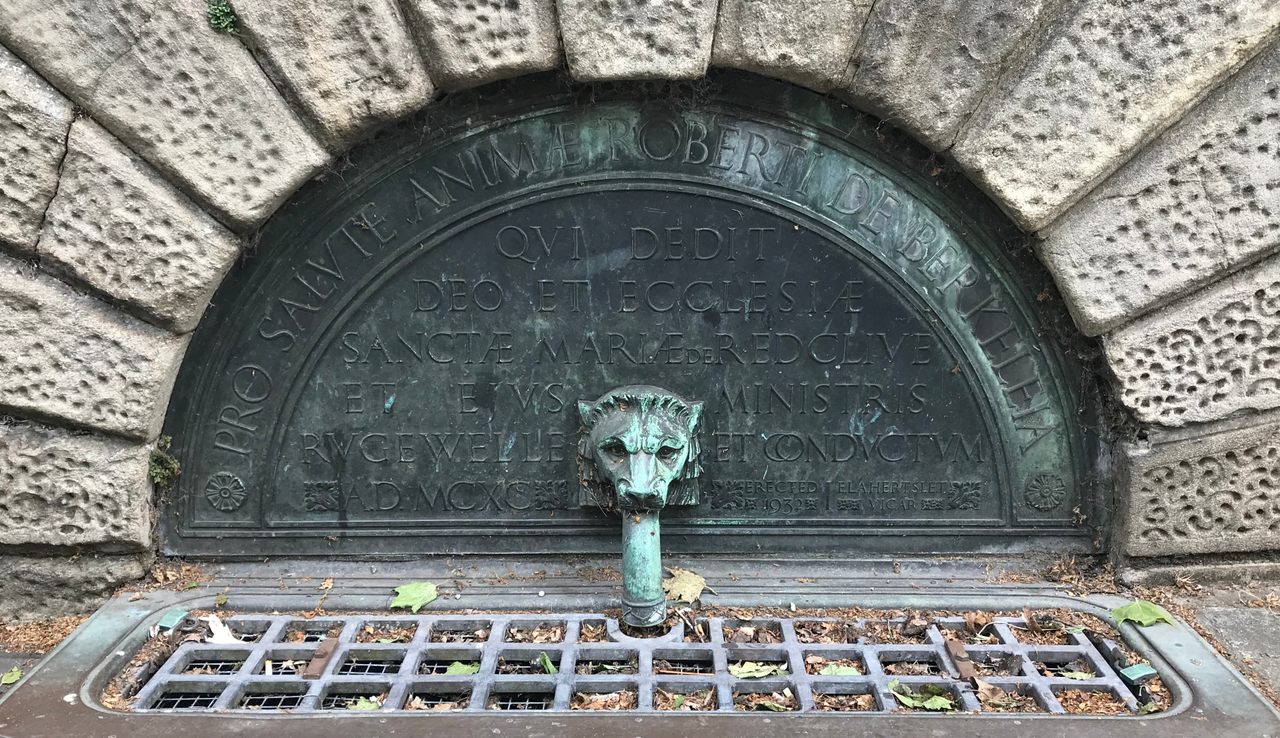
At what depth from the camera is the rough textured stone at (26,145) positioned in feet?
6.98

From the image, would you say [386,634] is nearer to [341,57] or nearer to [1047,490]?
[341,57]

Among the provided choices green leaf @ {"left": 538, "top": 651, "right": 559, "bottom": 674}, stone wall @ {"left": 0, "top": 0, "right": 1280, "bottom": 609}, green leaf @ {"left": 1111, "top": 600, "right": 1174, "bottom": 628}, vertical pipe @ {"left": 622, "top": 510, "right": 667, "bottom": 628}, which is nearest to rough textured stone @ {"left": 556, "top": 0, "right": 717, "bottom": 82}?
stone wall @ {"left": 0, "top": 0, "right": 1280, "bottom": 609}

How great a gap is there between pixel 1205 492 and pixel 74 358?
331 centimetres

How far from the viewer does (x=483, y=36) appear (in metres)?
2.19

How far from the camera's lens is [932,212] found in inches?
96.2

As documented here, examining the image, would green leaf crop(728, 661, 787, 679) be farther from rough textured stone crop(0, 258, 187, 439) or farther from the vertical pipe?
rough textured stone crop(0, 258, 187, 439)

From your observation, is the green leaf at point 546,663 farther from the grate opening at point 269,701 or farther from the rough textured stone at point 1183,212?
the rough textured stone at point 1183,212

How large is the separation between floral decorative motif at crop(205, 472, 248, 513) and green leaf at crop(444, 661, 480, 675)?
921 mm

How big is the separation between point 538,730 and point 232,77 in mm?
1867

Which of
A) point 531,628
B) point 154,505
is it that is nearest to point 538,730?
point 531,628

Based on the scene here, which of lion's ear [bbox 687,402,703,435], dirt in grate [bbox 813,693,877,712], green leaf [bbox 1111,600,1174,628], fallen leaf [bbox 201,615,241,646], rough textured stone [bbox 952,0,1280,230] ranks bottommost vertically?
dirt in grate [bbox 813,693,877,712]

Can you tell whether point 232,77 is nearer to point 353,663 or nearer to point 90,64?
point 90,64

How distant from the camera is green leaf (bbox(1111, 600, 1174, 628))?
2258mm

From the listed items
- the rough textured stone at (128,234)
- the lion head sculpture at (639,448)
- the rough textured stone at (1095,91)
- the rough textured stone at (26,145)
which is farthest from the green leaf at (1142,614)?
the rough textured stone at (26,145)
